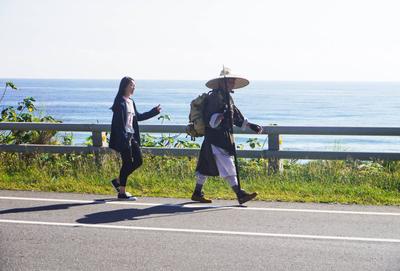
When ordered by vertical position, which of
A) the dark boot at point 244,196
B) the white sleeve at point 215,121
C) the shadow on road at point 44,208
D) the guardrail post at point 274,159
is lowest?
the shadow on road at point 44,208

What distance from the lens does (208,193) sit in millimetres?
9359

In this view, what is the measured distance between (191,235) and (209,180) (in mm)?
3286

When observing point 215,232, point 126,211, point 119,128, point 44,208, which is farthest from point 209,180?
point 215,232

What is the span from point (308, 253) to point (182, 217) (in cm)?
207

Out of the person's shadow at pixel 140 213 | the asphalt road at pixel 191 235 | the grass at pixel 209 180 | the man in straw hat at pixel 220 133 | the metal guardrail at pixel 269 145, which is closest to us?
the asphalt road at pixel 191 235

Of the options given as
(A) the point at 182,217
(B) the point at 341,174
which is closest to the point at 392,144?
(B) the point at 341,174

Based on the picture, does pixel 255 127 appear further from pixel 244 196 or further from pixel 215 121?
pixel 244 196

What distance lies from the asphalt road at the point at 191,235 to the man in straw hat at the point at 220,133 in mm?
336

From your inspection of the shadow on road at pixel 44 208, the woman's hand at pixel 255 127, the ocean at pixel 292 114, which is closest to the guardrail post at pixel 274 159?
the ocean at pixel 292 114

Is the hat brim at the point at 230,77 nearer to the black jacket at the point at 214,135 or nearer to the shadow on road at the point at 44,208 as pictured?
the black jacket at the point at 214,135

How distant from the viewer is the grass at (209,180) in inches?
361

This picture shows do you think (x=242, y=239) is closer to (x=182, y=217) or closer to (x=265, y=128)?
(x=182, y=217)

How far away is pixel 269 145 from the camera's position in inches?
412

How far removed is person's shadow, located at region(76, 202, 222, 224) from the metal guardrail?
87.8 inches
